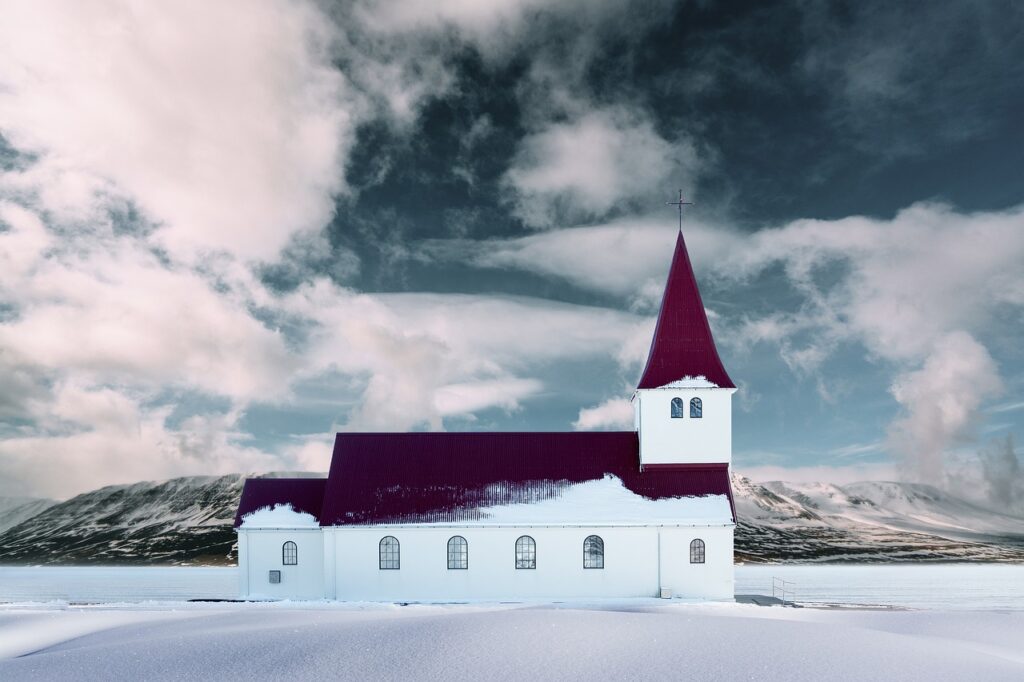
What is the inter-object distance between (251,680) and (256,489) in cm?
2615

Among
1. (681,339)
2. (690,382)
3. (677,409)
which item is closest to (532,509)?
(677,409)

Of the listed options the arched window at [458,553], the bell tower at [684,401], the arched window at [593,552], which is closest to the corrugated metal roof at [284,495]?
the arched window at [458,553]

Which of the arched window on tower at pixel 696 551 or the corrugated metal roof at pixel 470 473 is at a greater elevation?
the corrugated metal roof at pixel 470 473

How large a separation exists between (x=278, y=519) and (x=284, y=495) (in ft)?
5.58

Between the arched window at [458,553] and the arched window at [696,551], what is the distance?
10.7 m

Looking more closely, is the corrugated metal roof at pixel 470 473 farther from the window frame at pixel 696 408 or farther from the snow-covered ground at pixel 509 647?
the snow-covered ground at pixel 509 647

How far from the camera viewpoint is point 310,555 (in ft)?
135

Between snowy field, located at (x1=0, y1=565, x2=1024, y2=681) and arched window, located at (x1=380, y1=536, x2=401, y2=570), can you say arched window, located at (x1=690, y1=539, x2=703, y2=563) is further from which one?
arched window, located at (x1=380, y1=536, x2=401, y2=570)

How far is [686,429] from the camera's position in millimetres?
41969

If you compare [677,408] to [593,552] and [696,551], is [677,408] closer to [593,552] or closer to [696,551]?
[696,551]

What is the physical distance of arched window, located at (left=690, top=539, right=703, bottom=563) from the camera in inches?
1539

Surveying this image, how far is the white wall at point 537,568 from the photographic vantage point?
38844 millimetres

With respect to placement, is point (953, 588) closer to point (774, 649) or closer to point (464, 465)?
point (464, 465)

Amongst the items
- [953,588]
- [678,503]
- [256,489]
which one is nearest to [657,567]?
[678,503]
